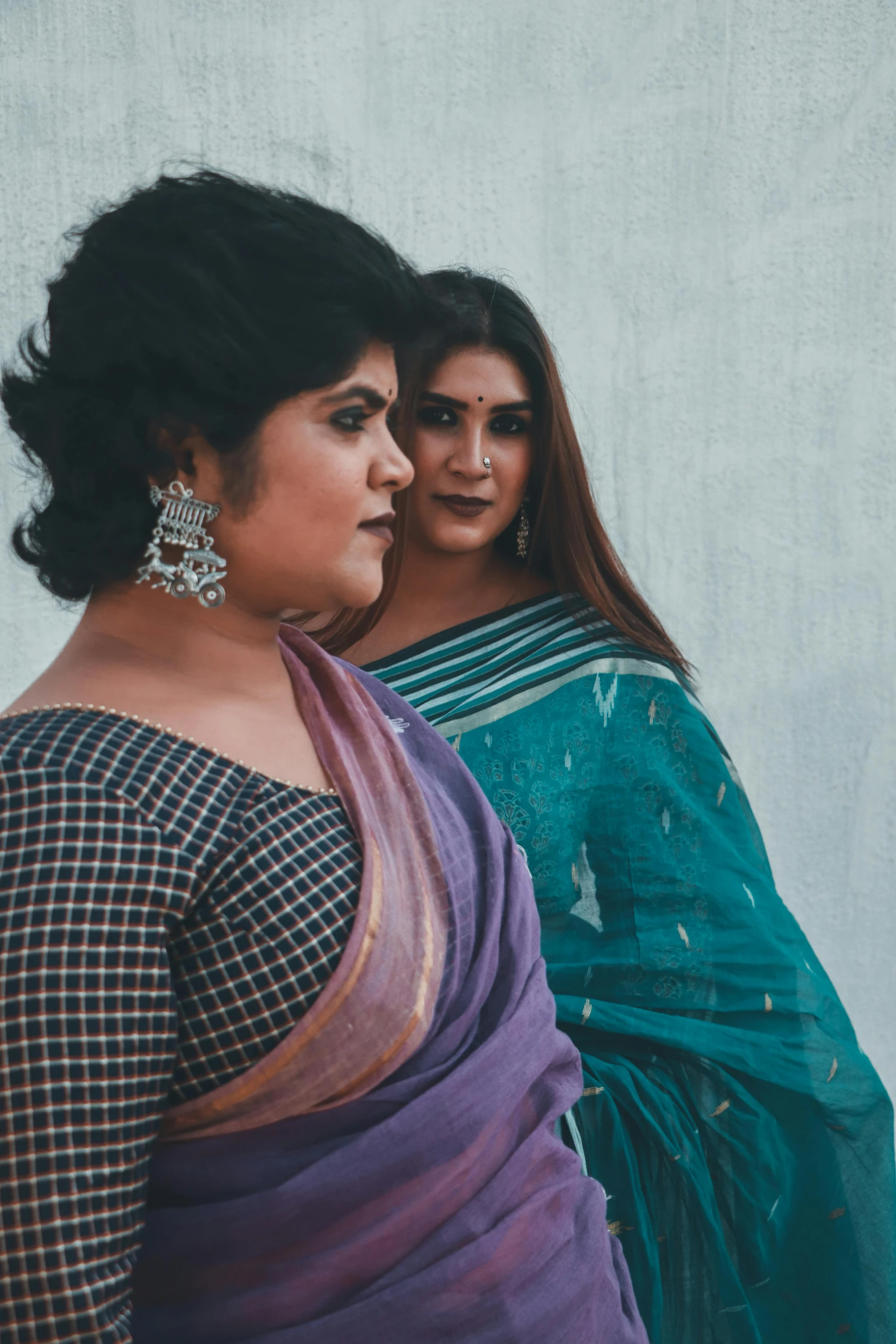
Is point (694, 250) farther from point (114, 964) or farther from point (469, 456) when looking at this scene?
point (114, 964)

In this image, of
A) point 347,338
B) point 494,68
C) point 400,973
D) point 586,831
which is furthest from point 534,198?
point 400,973

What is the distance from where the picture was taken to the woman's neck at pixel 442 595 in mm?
2004

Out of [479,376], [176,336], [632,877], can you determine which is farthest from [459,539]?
[176,336]

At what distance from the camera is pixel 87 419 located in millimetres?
976

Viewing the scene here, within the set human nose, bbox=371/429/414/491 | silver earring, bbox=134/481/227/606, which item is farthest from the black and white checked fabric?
human nose, bbox=371/429/414/491

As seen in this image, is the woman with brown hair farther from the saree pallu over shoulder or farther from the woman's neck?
the saree pallu over shoulder

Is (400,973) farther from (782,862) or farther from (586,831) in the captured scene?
(782,862)

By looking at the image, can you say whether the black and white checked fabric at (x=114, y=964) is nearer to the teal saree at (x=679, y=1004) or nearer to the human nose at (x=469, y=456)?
the teal saree at (x=679, y=1004)

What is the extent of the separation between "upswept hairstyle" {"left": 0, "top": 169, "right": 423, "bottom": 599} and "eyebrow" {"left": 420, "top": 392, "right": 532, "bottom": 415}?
82 centimetres

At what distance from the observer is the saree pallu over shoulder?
0.91 m

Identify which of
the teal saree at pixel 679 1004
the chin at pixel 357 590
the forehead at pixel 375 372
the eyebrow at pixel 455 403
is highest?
the eyebrow at pixel 455 403

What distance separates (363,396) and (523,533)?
39.5 inches

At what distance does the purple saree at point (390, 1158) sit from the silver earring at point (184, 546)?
0.53ft

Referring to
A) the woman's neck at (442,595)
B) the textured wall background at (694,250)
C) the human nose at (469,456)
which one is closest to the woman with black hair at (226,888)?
the human nose at (469,456)
